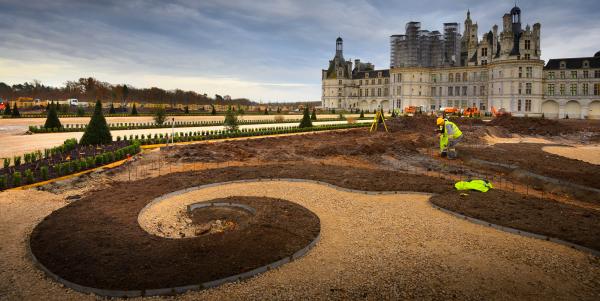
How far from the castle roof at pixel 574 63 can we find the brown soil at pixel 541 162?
49029 millimetres

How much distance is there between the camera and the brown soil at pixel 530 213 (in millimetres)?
8070

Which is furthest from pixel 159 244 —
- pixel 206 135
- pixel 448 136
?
pixel 206 135

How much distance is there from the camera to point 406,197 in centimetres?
1144

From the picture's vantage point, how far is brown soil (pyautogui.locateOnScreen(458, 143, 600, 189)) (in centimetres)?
1429

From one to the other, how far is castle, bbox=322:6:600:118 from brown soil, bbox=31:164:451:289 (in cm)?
6424

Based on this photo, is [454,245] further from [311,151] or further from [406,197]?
[311,151]

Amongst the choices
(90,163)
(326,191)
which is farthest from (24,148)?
(326,191)

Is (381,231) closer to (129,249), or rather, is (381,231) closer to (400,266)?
(400,266)

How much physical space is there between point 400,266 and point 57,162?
1393 centimetres

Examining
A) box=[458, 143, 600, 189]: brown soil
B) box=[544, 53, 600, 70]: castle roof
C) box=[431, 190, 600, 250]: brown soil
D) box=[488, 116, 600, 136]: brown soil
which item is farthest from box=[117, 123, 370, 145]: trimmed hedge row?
box=[544, 53, 600, 70]: castle roof

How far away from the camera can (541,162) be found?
17.9 metres

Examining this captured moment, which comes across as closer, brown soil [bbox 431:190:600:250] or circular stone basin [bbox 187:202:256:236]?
brown soil [bbox 431:190:600:250]

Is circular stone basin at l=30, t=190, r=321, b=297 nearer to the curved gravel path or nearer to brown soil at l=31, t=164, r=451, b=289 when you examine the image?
brown soil at l=31, t=164, r=451, b=289

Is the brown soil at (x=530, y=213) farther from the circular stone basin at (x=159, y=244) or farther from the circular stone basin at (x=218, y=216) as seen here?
the circular stone basin at (x=218, y=216)
